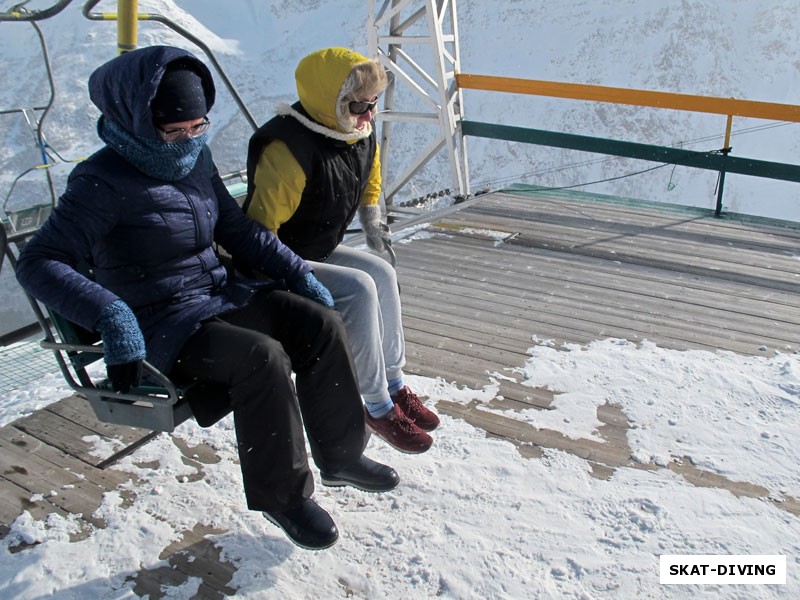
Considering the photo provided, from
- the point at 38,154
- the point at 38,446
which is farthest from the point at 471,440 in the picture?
the point at 38,154

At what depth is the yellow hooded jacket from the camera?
226 centimetres

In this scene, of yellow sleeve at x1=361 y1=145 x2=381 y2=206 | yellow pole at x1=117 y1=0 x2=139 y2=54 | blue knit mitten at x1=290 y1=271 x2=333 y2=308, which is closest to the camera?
blue knit mitten at x1=290 y1=271 x2=333 y2=308

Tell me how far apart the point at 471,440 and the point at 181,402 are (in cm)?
109

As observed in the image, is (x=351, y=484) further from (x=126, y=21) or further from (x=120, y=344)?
(x=126, y=21)

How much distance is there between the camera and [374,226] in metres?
2.78

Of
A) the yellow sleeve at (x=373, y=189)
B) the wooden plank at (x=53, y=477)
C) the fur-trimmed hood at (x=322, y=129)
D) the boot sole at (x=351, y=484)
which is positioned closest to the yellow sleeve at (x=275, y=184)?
the fur-trimmed hood at (x=322, y=129)

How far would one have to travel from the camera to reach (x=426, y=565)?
6.51 ft

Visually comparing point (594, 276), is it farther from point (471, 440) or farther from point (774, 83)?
point (774, 83)

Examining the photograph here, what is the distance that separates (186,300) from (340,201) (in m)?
0.65

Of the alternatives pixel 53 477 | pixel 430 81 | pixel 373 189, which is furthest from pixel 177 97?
pixel 430 81

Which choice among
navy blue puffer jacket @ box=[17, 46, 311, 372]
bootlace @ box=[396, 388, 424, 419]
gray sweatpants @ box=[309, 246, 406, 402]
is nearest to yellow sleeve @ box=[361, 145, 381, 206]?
gray sweatpants @ box=[309, 246, 406, 402]

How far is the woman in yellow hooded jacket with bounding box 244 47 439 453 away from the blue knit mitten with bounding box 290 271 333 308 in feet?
0.23

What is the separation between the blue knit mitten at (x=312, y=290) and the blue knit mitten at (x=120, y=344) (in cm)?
53

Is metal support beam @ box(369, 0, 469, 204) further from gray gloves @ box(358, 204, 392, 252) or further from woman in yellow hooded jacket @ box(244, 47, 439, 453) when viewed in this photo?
woman in yellow hooded jacket @ box(244, 47, 439, 453)
